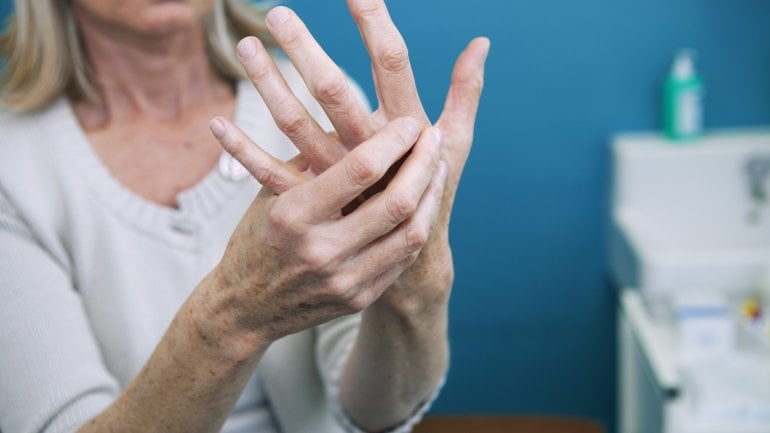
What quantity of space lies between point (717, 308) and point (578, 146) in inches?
15.4

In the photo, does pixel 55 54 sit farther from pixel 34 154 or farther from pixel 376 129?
pixel 376 129

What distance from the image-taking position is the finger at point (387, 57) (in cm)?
47

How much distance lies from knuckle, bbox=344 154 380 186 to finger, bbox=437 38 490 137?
0.12 meters

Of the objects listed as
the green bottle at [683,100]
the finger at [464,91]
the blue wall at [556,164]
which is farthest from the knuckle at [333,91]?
the green bottle at [683,100]

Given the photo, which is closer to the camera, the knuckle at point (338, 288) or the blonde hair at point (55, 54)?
the knuckle at point (338, 288)

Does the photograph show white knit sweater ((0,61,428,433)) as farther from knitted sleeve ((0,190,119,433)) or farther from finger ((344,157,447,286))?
finger ((344,157,447,286))

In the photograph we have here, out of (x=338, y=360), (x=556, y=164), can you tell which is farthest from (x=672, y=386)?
(x=338, y=360)

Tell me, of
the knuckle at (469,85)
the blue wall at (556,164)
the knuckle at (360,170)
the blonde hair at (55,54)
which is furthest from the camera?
the blue wall at (556,164)

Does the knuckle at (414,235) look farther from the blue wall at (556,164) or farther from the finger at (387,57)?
the blue wall at (556,164)

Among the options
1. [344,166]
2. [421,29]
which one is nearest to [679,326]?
[421,29]

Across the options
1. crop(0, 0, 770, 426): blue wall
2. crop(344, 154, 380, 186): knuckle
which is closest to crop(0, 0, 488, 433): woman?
crop(344, 154, 380, 186): knuckle

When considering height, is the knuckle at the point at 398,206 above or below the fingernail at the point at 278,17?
below

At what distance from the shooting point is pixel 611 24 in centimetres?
141

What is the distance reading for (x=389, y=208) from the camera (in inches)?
17.7
